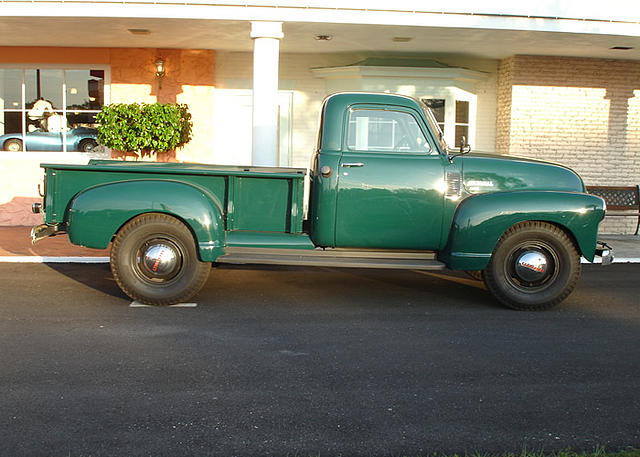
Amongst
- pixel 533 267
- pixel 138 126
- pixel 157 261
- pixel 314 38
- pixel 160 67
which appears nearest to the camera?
pixel 157 261

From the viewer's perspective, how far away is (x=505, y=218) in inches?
252

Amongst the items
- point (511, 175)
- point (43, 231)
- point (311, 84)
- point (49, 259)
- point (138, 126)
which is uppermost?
point (311, 84)

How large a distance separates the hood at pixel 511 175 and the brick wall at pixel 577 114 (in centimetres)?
623

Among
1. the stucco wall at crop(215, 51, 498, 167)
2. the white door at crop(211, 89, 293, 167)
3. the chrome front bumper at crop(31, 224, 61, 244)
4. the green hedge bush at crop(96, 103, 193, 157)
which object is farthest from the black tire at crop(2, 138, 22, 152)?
the chrome front bumper at crop(31, 224, 61, 244)

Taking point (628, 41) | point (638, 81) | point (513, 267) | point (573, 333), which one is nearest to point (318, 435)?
point (573, 333)

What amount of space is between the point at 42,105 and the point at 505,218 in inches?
389

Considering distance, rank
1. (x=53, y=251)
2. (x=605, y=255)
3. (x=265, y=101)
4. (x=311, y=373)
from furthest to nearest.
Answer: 1. (x=265, y=101)
2. (x=53, y=251)
3. (x=605, y=255)
4. (x=311, y=373)

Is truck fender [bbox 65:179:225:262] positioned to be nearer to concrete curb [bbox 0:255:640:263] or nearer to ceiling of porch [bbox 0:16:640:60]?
concrete curb [bbox 0:255:640:263]

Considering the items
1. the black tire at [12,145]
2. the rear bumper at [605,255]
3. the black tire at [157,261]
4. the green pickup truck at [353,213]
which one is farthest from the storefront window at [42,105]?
the rear bumper at [605,255]

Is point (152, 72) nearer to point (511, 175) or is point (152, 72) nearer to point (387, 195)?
point (387, 195)

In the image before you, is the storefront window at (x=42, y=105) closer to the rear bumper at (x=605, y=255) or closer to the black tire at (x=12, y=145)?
the black tire at (x=12, y=145)

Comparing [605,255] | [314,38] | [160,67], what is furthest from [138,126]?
[605,255]

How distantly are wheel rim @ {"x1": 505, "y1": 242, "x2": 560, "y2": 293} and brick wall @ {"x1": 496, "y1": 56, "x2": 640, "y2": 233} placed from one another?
6.65 m

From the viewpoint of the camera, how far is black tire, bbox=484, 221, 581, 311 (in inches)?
258
